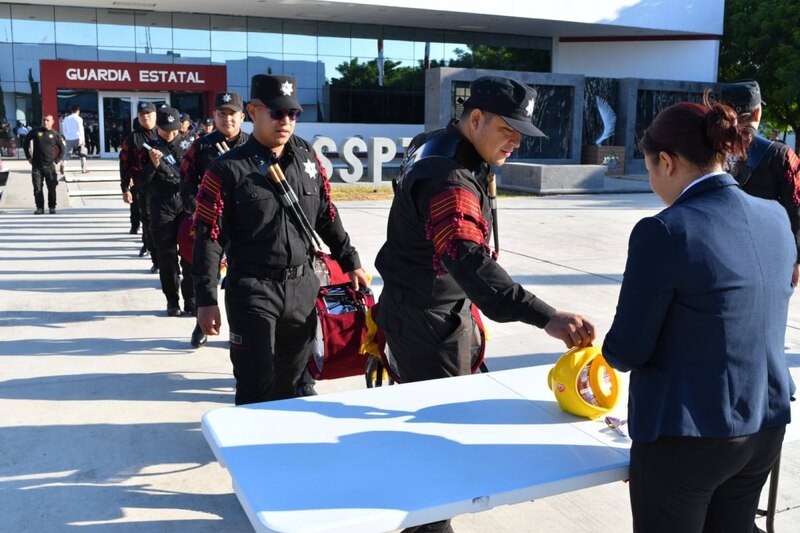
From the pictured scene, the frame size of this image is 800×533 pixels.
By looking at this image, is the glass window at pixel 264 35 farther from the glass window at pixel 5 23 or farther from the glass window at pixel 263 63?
the glass window at pixel 5 23

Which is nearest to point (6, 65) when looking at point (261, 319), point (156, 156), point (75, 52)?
point (75, 52)

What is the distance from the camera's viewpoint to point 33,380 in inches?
222

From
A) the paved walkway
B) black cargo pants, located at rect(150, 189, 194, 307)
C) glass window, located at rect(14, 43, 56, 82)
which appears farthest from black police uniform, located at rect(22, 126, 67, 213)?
glass window, located at rect(14, 43, 56, 82)

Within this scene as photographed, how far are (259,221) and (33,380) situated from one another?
2840 millimetres

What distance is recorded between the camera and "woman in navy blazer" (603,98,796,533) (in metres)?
2.04

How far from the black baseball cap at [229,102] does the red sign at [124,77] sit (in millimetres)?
24940

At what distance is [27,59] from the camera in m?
28.8

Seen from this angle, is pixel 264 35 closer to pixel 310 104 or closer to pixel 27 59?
pixel 310 104

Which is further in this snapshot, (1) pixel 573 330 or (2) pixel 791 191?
(2) pixel 791 191

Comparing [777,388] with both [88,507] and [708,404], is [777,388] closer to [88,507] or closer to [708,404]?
[708,404]

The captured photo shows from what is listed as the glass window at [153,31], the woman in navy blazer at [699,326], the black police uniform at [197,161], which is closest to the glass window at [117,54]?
the glass window at [153,31]

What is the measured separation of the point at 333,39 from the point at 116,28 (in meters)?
8.87

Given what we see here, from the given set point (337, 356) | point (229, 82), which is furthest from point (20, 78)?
point (337, 356)

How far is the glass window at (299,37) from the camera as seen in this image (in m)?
32.4
